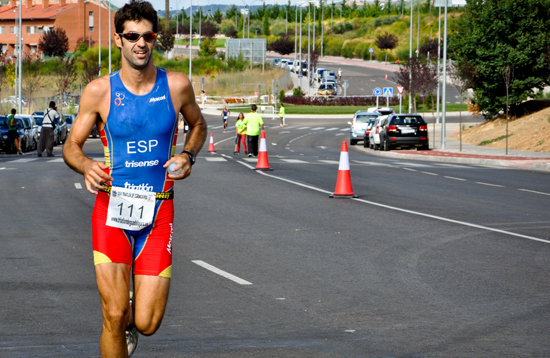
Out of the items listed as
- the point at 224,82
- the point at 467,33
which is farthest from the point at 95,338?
the point at 224,82

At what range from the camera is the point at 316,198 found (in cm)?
1641

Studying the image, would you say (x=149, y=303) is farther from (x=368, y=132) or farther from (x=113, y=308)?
(x=368, y=132)

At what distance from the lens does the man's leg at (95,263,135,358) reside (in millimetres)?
4500

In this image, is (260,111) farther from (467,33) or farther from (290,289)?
(290,289)

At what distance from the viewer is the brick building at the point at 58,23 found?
123 metres

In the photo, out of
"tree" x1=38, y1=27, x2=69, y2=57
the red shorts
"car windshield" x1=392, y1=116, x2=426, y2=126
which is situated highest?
"tree" x1=38, y1=27, x2=69, y2=57

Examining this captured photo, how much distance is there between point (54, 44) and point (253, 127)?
8644cm

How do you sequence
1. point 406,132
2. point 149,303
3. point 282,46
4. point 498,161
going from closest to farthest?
1. point 149,303
2. point 498,161
3. point 406,132
4. point 282,46

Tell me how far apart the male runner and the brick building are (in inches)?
4790

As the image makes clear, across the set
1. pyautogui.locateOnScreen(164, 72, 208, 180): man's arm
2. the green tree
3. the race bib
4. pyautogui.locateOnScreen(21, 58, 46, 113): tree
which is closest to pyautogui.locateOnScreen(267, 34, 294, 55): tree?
pyautogui.locateOnScreen(21, 58, 46, 113): tree

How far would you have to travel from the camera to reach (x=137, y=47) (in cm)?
473

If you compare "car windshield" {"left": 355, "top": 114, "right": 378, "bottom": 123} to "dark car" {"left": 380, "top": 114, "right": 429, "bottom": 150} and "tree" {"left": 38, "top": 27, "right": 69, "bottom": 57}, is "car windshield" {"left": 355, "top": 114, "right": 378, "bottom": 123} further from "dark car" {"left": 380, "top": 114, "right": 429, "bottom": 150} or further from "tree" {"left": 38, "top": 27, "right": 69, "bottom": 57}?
"tree" {"left": 38, "top": 27, "right": 69, "bottom": 57}

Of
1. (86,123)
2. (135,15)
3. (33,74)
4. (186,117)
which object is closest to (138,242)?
(86,123)

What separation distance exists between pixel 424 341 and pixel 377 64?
133 meters
